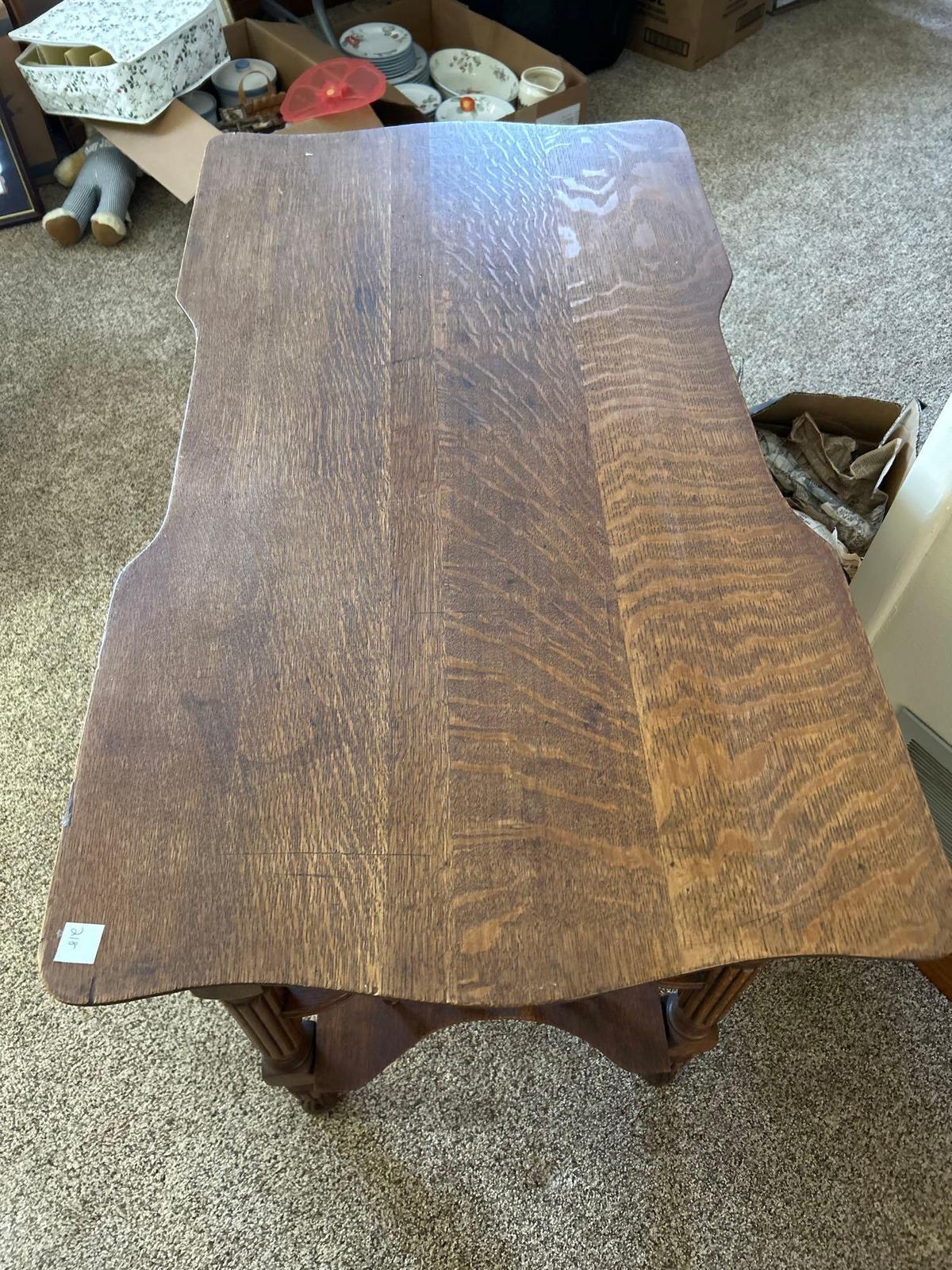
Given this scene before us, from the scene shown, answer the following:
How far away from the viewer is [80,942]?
588 mm

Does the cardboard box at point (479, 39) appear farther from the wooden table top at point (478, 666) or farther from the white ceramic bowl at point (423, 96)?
the wooden table top at point (478, 666)

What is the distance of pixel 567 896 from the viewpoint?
604 mm

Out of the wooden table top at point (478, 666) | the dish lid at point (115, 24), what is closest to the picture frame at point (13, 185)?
the dish lid at point (115, 24)

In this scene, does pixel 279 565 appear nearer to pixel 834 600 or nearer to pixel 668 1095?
pixel 834 600

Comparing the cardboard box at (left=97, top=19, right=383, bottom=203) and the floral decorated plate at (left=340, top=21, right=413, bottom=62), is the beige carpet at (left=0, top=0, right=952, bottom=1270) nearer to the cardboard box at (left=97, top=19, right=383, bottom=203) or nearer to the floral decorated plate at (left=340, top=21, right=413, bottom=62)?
the cardboard box at (left=97, top=19, right=383, bottom=203)

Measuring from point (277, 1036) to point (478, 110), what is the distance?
1.91m

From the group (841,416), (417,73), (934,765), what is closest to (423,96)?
(417,73)

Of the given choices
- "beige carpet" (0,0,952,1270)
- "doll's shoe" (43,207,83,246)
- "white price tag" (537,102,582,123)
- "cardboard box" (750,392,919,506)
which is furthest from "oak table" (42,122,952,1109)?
"doll's shoe" (43,207,83,246)

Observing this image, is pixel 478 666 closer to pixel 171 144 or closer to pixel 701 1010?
pixel 701 1010

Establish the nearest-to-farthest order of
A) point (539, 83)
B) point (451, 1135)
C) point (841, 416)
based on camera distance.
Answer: point (451, 1135) < point (841, 416) < point (539, 83)

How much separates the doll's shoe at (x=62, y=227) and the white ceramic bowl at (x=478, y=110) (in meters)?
0.81

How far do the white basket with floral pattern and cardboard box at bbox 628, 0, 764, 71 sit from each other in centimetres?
111

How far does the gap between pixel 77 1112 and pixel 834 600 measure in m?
1.00

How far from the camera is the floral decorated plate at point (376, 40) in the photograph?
2064 millimetres
